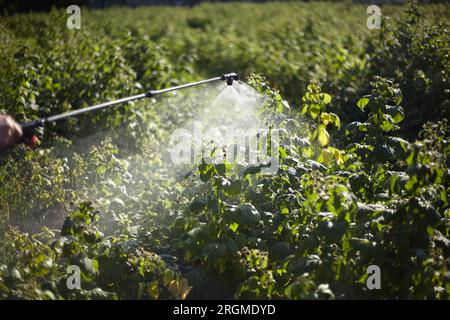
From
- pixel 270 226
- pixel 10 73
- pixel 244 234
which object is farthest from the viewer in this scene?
pixel 10 73

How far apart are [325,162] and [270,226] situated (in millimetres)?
606

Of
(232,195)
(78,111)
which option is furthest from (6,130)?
(232,195)

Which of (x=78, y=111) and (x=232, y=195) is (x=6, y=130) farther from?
(x=232, y=195)

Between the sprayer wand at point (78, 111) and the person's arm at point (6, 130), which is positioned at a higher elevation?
the sprayer wand at point (78, 111)

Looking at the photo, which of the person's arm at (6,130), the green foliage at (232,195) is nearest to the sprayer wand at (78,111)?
the person's arm at (6,130)

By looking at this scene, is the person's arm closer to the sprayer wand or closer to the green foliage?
the sprayer wand

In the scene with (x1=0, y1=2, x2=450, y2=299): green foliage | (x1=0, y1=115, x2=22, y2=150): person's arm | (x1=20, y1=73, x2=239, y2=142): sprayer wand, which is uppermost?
(x1=20, y1=73, x2=239, y2=142): sprayer wand

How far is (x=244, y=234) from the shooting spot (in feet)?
10.4

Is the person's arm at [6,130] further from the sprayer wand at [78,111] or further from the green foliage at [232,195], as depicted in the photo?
the green foliage at [232,195]

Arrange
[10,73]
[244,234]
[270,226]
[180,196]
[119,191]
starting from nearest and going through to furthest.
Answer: [244,234]
[270,226]
[180,196]
[119,191]
[10,73]

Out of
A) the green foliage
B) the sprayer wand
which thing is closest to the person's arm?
the sprayer wand

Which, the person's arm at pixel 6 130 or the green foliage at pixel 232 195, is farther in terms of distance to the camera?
the green foliage at pixel 232 195
